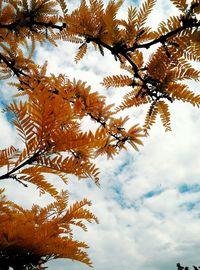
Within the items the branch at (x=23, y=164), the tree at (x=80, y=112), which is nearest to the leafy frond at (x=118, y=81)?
the tree at (x=80, y=112)

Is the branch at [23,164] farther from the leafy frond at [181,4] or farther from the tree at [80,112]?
the leafy frond at [181,4]

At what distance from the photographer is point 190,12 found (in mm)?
1529

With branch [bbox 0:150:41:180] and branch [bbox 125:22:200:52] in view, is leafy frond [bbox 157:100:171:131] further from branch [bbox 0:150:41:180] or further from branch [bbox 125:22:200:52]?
branch [bbox 0:150:41:180]

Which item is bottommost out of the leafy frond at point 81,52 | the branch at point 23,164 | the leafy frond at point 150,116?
the branch at point 23,164

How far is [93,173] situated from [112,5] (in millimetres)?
900

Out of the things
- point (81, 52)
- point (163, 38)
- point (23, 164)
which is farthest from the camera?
point (81, 52)

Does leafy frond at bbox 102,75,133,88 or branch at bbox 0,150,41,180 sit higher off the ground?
leafy frond at bbox 102,75,133,88

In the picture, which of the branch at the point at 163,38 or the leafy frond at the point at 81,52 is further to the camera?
the leafy frond at the point at 81,52

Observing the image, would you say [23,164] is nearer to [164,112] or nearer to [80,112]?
[80,112]

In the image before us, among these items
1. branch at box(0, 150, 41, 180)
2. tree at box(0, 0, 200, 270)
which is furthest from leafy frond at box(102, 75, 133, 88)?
branch at box(0, 150, 41, 180)

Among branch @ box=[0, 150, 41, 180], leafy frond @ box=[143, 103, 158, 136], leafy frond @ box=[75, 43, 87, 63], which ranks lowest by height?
branch @ box=[0, 150, 41, 180]

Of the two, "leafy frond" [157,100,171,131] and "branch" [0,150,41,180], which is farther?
"leafy frond" [157,100,171,131]

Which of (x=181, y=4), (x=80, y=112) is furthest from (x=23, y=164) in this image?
(x=181, y=4)

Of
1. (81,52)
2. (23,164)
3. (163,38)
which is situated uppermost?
(81,52)
